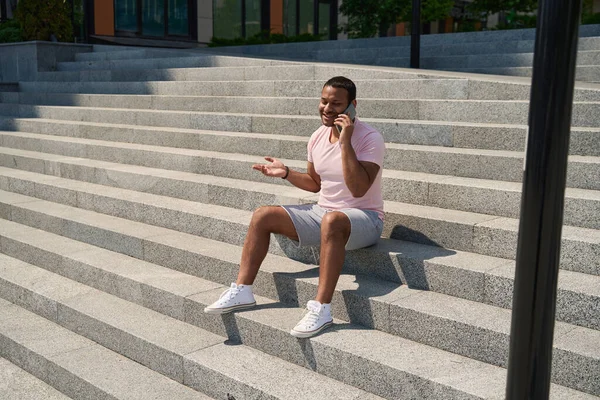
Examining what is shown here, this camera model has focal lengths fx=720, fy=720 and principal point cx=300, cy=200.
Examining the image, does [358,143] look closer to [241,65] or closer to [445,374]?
[445,374]

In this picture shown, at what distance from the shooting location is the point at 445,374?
11.6 feet

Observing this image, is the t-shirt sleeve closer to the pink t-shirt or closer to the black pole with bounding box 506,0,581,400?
the pink t-shirt

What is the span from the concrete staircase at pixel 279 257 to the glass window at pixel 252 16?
1775 centimetres

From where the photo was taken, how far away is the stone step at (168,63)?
9812 millimetres

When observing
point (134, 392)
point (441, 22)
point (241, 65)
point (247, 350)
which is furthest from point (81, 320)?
point (441, 22)

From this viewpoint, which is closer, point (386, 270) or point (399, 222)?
point (386, 270)

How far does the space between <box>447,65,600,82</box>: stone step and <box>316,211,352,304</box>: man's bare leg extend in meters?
4.43

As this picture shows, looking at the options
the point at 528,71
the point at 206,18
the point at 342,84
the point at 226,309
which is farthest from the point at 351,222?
the point at 206,18

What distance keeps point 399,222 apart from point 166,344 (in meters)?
1.73

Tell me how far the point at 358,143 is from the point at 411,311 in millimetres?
1100

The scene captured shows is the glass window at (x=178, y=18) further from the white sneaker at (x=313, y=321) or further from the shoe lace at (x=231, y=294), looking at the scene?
the white sneaker at (x=313, y=321)

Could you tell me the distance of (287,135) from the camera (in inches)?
283

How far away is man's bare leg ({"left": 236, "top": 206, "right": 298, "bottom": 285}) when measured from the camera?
14.8 feet

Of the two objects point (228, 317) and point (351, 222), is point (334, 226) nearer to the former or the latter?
point (351, 222)
